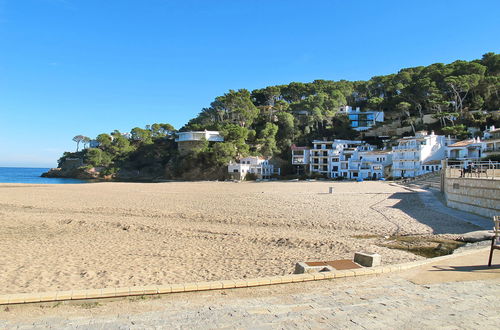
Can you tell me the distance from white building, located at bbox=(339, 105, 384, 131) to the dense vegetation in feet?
6.18

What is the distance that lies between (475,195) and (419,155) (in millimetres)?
39629

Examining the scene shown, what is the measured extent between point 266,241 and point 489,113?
67.9 meters

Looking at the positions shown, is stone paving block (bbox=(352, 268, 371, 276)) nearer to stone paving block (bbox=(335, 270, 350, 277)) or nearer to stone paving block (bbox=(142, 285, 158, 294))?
stone paving block (bbox=(335, 270, 350, 277))

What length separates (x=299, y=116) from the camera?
261 ft

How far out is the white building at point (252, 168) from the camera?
64062mm

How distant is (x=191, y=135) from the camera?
7288cm

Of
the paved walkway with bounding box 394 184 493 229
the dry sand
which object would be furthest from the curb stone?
the paved walkway with bounding box 394 184 493 229

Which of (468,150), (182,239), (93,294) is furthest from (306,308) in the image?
(468,150)

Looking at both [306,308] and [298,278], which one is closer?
[306,308]

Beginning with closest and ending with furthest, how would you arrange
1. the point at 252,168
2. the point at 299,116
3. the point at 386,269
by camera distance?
the point at 386,269 < the point at 252,168 < the point at 299,116

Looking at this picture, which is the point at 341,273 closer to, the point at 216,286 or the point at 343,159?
the point at 216,286

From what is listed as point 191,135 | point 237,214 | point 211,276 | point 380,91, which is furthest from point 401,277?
point 380,91

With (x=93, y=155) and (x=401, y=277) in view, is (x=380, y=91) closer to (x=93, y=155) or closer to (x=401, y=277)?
(x=93, y=155)

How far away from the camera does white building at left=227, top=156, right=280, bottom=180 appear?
210ft
